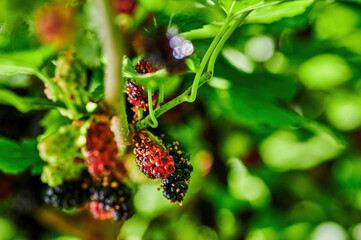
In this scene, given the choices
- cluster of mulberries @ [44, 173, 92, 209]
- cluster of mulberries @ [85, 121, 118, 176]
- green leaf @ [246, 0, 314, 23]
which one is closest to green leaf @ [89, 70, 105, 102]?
cluster of mulberries @ [85, 121, 118, 176]

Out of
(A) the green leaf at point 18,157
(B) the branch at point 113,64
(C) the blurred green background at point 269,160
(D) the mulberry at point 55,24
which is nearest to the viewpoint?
(B) the branch at point 113,64

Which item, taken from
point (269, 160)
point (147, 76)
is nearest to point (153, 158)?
point (147, 76)

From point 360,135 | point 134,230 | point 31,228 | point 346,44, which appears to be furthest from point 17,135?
point 360,135

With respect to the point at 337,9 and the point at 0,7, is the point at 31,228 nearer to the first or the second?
the point at 0,7

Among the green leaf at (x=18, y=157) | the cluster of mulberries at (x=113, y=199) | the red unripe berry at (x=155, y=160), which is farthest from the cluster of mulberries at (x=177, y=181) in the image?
the green leaf at (x=18, y=157)

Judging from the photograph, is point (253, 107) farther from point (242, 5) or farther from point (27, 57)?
point (27, 57)

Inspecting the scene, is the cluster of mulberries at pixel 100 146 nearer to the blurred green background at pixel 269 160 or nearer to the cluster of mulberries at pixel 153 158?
the cluster of mulberries at pixel 153 158

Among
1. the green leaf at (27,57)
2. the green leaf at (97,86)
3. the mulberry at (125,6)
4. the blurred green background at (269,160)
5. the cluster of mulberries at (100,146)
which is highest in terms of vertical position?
the green leaf at (27,57)
